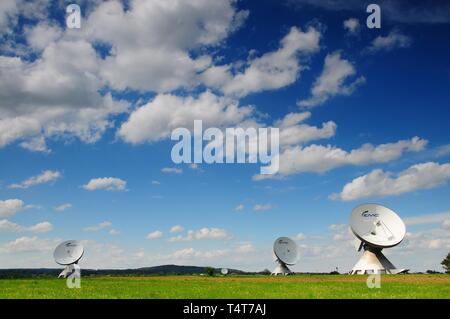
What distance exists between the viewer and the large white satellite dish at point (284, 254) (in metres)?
103

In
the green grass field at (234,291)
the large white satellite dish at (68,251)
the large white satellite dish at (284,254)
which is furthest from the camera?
the large white satellite dish at (284,254)

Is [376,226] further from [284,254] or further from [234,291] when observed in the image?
[234,291]

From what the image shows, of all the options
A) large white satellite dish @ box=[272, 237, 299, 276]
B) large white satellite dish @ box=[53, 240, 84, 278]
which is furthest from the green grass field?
large white satellite dish @ box=[272, 237, 299, 276]

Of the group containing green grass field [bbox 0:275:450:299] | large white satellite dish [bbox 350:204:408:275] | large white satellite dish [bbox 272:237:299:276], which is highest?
large white satellite dish [bbox 350:204:408:275]

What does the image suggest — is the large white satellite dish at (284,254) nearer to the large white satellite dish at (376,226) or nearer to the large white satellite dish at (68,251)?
the large white satellite dish at (376,226)

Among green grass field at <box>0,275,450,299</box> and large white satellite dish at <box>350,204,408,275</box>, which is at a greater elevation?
large white satellite dish at <box>350,204,408,275</box>

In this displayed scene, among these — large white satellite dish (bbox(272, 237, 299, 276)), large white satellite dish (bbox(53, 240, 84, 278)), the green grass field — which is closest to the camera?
the green grass field

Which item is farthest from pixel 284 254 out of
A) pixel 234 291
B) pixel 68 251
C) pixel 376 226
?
pixel 234 291

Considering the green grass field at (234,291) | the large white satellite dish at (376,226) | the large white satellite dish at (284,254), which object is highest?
the large white satellite dish at (376,226)

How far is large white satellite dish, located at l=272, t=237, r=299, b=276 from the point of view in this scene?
102919 millimetres

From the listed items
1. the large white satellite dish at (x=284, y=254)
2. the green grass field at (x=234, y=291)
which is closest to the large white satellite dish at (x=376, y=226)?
the large white satellite dish at (x=284, y=254)

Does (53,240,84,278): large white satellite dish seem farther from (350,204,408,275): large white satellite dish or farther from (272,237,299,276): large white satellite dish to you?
(350,204,408,275): large white satellite dish

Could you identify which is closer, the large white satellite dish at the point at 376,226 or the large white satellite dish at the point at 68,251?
the large white satellite dish at the point at 376,226
